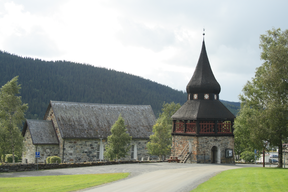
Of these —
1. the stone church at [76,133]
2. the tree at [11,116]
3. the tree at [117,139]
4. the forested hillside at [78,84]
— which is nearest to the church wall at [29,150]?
the stone church at [76,133]

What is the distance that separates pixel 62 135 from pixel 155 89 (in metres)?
132

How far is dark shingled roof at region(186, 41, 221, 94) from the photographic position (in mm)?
35500

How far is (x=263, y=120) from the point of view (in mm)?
25531

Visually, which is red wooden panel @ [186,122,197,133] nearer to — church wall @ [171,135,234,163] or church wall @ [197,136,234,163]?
church wall @ [171,135,234,163]

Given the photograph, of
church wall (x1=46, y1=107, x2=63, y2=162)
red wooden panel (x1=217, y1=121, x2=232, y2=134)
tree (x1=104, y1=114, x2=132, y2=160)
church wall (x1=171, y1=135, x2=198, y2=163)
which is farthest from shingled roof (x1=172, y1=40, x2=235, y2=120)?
church wall (x1=46, y1=107, x2=63, y2=162)

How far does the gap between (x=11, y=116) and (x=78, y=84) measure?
4931 inches

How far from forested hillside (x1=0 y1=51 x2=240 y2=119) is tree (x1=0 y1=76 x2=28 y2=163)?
102 metres

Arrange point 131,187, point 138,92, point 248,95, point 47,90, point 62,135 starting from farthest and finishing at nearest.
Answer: point 138,92 < point 47,90 < point 62,135 < point 248,95 < point 131,187

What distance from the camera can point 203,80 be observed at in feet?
117

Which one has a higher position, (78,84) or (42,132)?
(78,84)

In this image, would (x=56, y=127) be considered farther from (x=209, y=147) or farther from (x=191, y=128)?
(x=209, y=147)

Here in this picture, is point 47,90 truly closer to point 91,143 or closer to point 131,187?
point 91,143

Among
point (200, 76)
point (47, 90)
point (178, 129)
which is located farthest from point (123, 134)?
point (47, 90)

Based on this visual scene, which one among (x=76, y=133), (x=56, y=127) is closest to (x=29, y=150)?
(x=56, y=127)
